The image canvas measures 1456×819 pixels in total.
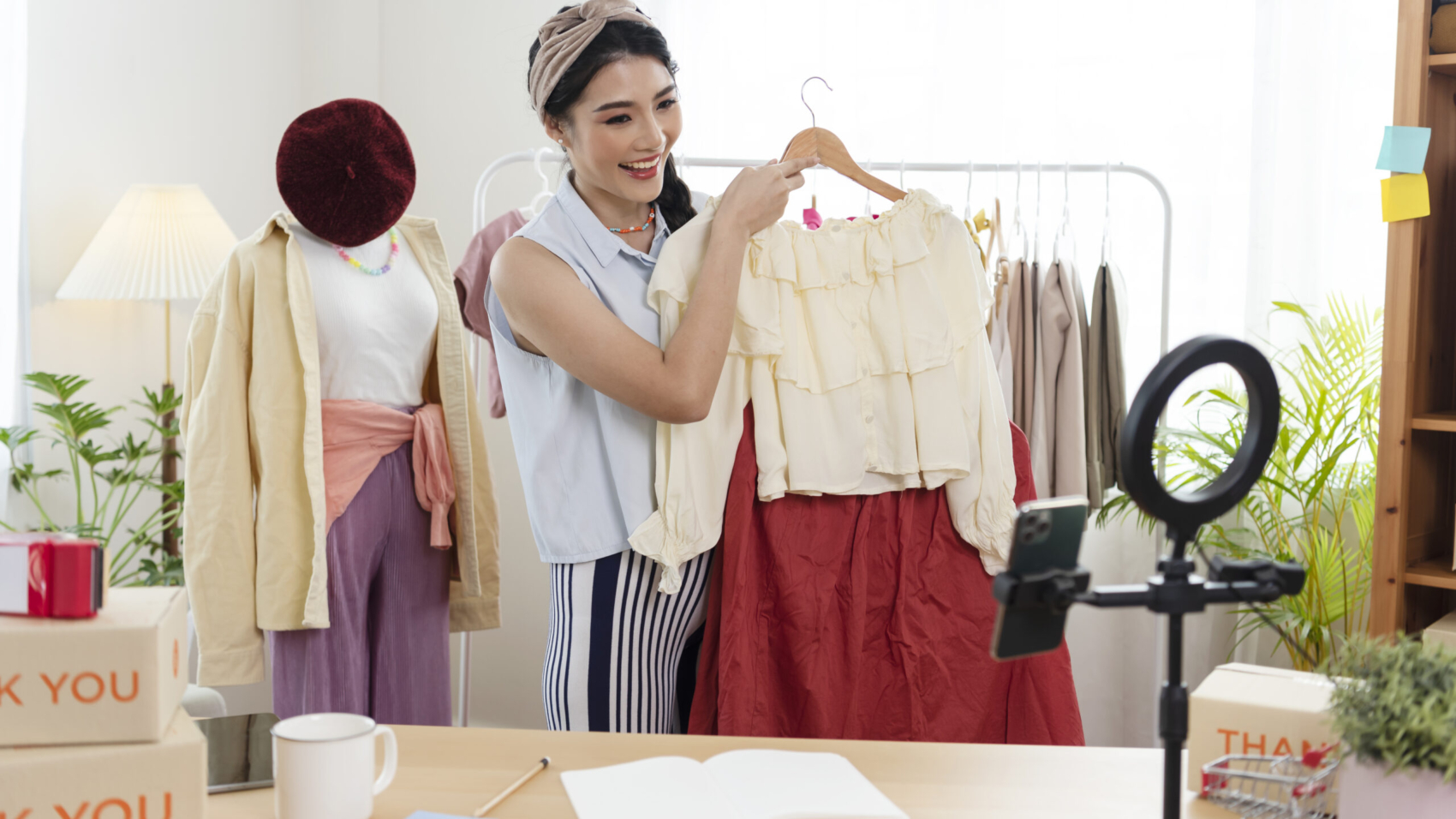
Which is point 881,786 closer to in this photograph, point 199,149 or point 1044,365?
point 1044,365

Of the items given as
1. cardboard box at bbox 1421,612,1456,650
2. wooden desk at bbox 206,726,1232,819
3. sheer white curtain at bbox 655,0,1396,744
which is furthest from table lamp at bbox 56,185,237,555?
cardboard box at bbox 1421,612,1456,650

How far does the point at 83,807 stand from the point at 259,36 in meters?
3.11

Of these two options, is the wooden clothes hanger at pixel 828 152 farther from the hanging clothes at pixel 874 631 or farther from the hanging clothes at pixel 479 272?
the hanging clothes at pixel 479 272

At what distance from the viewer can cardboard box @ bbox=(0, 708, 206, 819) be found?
0.78 metres

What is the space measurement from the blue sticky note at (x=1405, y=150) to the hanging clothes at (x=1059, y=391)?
671mm

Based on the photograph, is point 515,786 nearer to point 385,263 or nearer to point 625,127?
point 625,127

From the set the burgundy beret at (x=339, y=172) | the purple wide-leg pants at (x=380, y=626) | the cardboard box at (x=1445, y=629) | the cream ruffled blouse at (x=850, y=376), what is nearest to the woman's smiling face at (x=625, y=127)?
the cream ruffled blouse at (x=850, y=376)

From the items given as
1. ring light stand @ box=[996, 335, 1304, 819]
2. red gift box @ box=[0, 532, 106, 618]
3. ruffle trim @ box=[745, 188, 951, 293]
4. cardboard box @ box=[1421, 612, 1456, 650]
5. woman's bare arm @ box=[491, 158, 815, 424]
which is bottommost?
cardboard box @ box=[1421, 612, 1456, 650]

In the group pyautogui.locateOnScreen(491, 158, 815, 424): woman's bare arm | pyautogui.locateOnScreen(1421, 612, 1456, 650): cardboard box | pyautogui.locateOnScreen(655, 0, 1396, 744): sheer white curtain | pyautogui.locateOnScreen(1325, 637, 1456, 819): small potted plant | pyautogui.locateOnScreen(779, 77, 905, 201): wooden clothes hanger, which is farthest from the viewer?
pyautogui.locateOnScreen(655, 0, 1396, 744): sheer white curtain

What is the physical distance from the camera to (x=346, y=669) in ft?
6.27

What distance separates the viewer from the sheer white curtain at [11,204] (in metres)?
2.44

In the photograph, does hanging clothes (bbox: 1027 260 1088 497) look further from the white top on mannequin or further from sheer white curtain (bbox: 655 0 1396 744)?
the white top on mannequin

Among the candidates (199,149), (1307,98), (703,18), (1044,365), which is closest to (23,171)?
(199,149)

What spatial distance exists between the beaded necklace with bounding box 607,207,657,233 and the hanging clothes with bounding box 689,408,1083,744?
341mm
